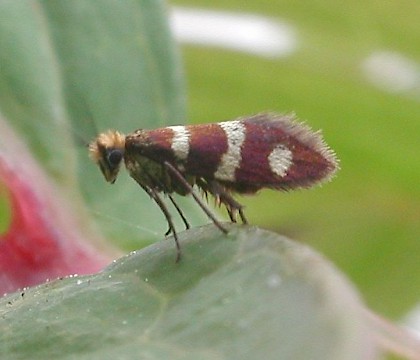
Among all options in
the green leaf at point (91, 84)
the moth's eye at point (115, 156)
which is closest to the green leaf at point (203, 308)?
the moth's eye at point (115, 156)

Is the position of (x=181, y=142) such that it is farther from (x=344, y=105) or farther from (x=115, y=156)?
(x=344, y=105)

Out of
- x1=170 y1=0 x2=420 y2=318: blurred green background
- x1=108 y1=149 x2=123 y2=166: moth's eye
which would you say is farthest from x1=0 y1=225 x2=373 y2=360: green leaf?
x1=170 y1=0 x2=420 y2=318: blurred green background

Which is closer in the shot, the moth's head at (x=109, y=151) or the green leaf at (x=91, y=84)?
the moth's head at (x=109, y=151)

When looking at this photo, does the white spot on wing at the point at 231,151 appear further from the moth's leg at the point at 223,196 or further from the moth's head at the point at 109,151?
the moth's head at the point at 109,151

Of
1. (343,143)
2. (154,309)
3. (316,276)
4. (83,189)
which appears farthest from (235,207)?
(343,143)

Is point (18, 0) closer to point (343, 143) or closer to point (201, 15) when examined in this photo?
point (201, 15)

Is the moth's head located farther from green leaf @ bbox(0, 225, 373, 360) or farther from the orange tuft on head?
green leaf @ bbox(0, 225, 373, 360)

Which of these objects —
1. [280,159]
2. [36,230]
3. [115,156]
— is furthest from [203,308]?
[36,230]
